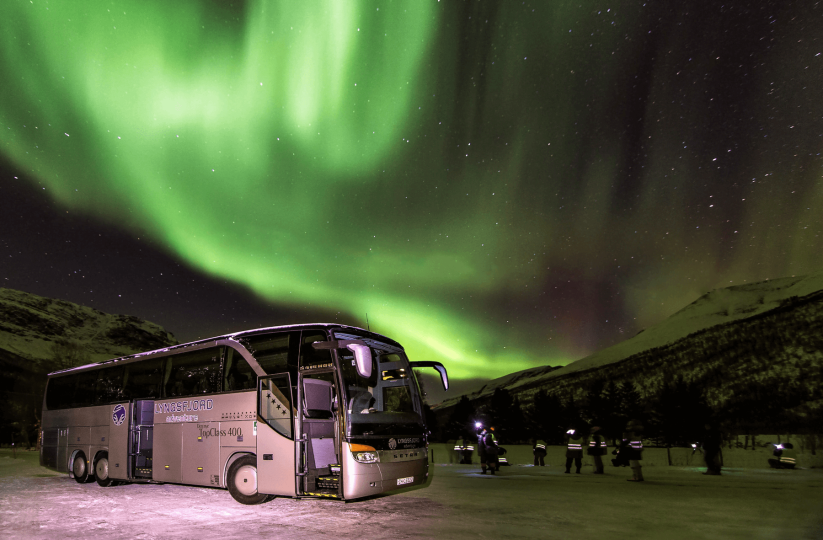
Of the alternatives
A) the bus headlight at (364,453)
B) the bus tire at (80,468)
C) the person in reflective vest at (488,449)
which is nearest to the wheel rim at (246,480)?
the bus headlight at (364,453)

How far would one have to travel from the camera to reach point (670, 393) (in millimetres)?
94188

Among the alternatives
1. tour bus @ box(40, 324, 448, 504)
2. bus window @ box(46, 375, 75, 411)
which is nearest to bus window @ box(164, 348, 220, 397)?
tour bus @ box(40, 324, 448, 504)

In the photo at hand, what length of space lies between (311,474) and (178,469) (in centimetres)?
444

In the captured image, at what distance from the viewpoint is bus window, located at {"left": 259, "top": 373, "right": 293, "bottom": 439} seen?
11.0m

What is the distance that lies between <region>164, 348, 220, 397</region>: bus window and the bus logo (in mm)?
2298

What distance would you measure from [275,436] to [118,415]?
7.08 m

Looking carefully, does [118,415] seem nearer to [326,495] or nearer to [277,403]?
[277,403]

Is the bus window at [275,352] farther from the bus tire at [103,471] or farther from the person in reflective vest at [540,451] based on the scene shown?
the person in reflective vest at [540,451]

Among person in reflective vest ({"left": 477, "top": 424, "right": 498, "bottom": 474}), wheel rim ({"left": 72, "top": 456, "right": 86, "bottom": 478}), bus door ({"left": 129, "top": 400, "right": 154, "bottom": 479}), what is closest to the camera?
bus door ({"left": 129, "top": 400, "right": 154, "bottom": 479})

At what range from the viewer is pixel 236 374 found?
12.2m

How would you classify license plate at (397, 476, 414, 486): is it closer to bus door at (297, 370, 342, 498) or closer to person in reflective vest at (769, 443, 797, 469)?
bus door at (297, 370, 342, 498)

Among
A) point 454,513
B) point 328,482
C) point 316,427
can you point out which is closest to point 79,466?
point 316,427

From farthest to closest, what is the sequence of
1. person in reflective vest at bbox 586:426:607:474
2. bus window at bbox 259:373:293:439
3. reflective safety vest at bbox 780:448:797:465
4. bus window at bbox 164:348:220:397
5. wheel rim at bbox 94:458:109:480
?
reflective safety vest at bbox 780:448:797:465
person in reflective vest at bbox 586:426:607:474
wheel rim at bbox 94:458:109:480
bus window at bbox 164:348:220:397
bus window at bbox 259:373:293:439

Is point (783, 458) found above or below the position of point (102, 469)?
below
